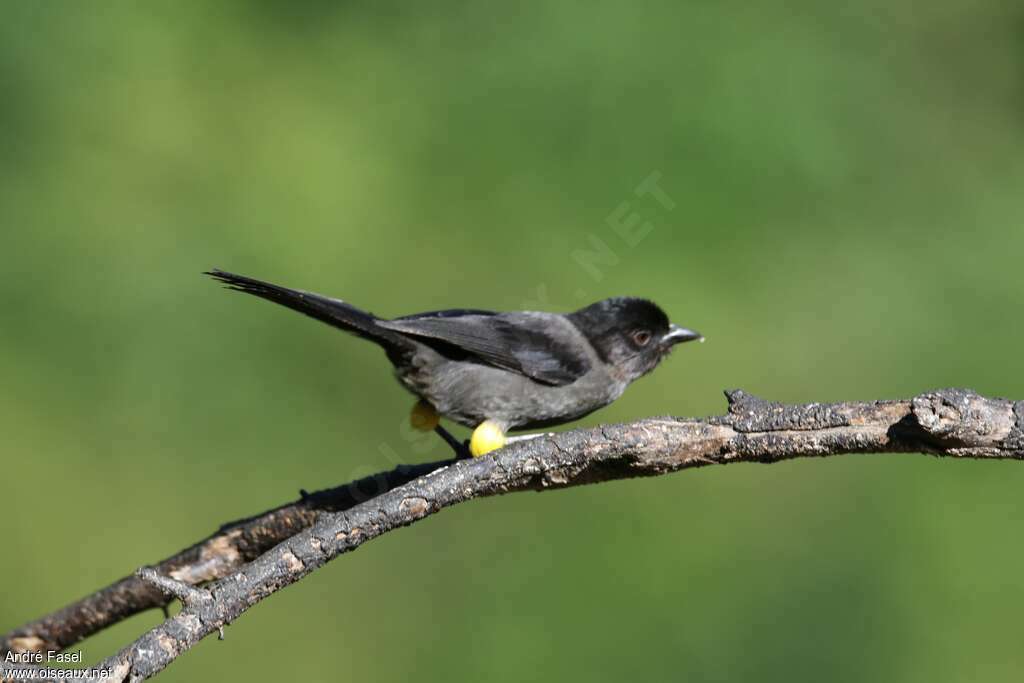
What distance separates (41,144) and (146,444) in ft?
7.56

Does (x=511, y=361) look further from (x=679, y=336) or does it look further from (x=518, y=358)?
(x=679, y=336)

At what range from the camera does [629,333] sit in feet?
17.7

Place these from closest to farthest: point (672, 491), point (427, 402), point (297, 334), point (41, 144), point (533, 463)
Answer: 1. point (533, 463)
2. point (427, 402)
3. point (672, 491)
4. point (297, 334)
5. point (41, 144)

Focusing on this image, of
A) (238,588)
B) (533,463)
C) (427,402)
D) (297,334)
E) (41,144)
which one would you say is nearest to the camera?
(238,588)

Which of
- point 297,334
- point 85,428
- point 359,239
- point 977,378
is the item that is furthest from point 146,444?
point 977,378

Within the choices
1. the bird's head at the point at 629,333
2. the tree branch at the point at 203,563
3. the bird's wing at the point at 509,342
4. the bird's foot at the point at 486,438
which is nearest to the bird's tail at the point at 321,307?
the bird's wing at the point at 509,342

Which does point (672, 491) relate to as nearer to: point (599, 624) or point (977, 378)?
point (599, 624)

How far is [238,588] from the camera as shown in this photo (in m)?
3.17

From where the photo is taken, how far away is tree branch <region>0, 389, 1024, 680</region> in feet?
10.0

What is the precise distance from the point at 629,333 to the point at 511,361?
0.70m

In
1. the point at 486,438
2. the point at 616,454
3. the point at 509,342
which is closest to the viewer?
the point at 616,454

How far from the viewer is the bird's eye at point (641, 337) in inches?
213

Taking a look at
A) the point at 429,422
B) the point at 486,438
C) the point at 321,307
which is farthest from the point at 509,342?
the point at 321,307

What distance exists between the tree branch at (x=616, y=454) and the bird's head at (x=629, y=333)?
5.96 ft
